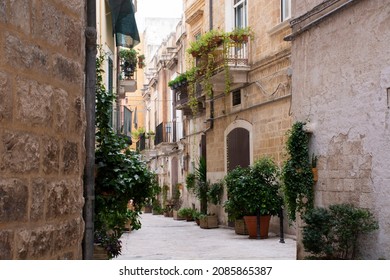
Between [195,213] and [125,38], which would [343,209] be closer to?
[125,38]

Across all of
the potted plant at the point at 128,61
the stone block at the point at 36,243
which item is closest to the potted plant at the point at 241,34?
the potted plant at the point at 128,61

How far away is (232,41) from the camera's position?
1523cm

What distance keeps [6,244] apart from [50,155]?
1.91 feet

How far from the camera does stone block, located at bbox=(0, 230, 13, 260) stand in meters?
2.80

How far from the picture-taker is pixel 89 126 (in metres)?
5.16

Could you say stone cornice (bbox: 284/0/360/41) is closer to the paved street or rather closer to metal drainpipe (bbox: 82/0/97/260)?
the paved street

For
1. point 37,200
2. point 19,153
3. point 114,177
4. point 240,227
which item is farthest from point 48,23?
point 240,227

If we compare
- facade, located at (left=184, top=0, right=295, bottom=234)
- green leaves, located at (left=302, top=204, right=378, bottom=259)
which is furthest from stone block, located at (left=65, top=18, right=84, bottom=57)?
facade, located at (left=184, top=0, right=295, bottom=234)

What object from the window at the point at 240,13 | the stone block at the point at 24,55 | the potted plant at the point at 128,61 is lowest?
the stone block at the point at 24,55

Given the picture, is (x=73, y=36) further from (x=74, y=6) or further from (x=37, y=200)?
(x=37, y=200)

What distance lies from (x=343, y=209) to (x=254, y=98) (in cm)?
766

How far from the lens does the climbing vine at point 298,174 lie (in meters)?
8.73

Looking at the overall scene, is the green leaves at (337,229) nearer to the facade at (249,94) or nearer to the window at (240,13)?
the facade at (249,94)
